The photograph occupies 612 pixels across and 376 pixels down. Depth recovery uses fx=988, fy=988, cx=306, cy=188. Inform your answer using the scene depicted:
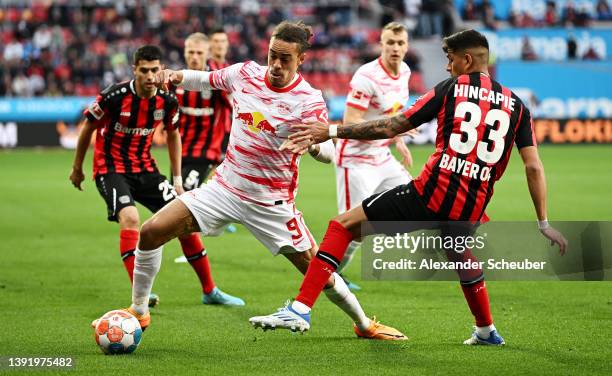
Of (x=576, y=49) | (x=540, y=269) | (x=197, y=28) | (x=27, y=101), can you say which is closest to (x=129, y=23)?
(x=197, y=28)

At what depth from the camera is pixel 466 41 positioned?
6.53m

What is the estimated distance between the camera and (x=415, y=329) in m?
7.59

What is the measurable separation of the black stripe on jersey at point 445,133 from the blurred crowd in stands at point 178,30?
82.8 feet

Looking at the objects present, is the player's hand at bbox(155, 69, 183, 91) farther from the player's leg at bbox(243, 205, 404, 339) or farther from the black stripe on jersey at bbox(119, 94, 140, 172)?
the black stripe on jersey at bbox(119, 94, 140, 172)

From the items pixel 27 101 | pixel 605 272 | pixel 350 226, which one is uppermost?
pixel 350 226

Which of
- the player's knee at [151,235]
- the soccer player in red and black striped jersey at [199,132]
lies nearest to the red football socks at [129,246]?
the player's knee at [151,235]

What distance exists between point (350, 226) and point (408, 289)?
3091 mm

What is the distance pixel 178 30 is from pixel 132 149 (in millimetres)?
24691

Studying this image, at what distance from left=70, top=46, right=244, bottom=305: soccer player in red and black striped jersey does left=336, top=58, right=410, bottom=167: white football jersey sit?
1.78 meters

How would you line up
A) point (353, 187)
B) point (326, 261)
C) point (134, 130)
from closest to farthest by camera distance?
1. point (326, 261)
2. point (134, 130)
3. point (353, 187)

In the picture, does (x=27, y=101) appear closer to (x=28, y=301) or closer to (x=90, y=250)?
(x=90, y=250)

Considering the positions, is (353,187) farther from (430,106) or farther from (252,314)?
(430,106)

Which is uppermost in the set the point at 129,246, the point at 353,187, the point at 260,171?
the point at 260,171

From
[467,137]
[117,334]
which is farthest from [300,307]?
[467,137]
